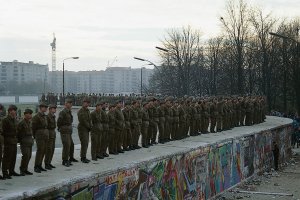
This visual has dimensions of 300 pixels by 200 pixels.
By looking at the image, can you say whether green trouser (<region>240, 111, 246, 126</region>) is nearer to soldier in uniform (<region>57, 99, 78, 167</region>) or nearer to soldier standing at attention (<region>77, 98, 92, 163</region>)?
soldier standing at attention (<region>77, 98, 92, 163</region>)

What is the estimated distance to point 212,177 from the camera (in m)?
19.6

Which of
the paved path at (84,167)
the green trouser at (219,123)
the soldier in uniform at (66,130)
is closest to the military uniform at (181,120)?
the paved path at (84,167)

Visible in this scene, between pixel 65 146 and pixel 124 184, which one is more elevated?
pixel 65 146

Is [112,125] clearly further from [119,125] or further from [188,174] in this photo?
[188,174]

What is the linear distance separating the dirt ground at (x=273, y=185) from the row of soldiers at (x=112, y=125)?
10.2ft

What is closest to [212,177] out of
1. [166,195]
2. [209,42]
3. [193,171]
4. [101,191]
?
[193,171]

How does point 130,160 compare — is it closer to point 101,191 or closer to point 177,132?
point 101,191

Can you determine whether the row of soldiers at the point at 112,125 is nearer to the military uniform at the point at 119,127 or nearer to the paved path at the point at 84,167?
the military uniform at the point at 119,127

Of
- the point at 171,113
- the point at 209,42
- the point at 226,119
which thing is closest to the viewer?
the point at 171,113

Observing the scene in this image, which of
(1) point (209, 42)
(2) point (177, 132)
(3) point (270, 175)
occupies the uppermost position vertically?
(1) point (209, 42)

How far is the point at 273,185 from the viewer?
76.2ft

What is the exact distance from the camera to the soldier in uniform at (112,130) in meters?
15.0

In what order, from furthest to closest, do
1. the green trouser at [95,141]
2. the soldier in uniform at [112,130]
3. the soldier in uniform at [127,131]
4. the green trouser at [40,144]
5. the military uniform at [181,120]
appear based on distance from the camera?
the military uniform at [181,120]
the soldier in uniform at [127,131]
the soldier in uniform at [112,130]
the green trouser at [95,141]
the green trouser at [40,144]

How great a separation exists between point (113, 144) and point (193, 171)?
378 centimetres
